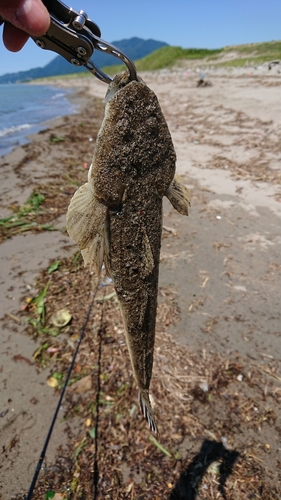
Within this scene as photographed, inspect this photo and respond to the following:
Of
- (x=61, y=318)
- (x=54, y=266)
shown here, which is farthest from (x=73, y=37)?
(x=54, y=266)

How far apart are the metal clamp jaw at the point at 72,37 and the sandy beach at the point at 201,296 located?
3270 mm

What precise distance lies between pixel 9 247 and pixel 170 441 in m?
4.43

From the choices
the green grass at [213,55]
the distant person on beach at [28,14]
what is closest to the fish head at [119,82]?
the distant person on beach at [28,14]

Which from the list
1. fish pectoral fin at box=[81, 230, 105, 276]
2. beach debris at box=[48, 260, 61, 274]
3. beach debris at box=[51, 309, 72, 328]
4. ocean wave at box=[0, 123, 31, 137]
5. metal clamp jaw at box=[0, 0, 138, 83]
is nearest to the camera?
metal clamp jaw at box=[0, 0, 138, 83]

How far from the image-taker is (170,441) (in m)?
3.18

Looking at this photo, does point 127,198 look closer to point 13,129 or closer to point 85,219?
point 85,219

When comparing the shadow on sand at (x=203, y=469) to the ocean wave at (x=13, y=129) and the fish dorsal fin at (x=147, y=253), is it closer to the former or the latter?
the fish dorsal fin at (x=147, y=253)

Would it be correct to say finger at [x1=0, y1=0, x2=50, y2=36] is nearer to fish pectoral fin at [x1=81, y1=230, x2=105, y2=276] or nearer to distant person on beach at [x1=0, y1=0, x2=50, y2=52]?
distant person on beach at [x1=0, y1=0, x2=50, y2=52]

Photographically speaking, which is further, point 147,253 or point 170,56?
point 170,56

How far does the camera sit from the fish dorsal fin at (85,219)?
2.10m

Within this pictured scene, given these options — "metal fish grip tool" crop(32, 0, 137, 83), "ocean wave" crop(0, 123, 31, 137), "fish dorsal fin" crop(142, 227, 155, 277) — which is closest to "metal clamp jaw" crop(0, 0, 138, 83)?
"metal fish grip tool" crop(32, 0, 137, 83)

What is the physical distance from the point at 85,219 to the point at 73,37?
1.06m

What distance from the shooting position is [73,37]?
6.05ft

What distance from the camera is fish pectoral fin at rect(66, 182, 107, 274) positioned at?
210 cm
